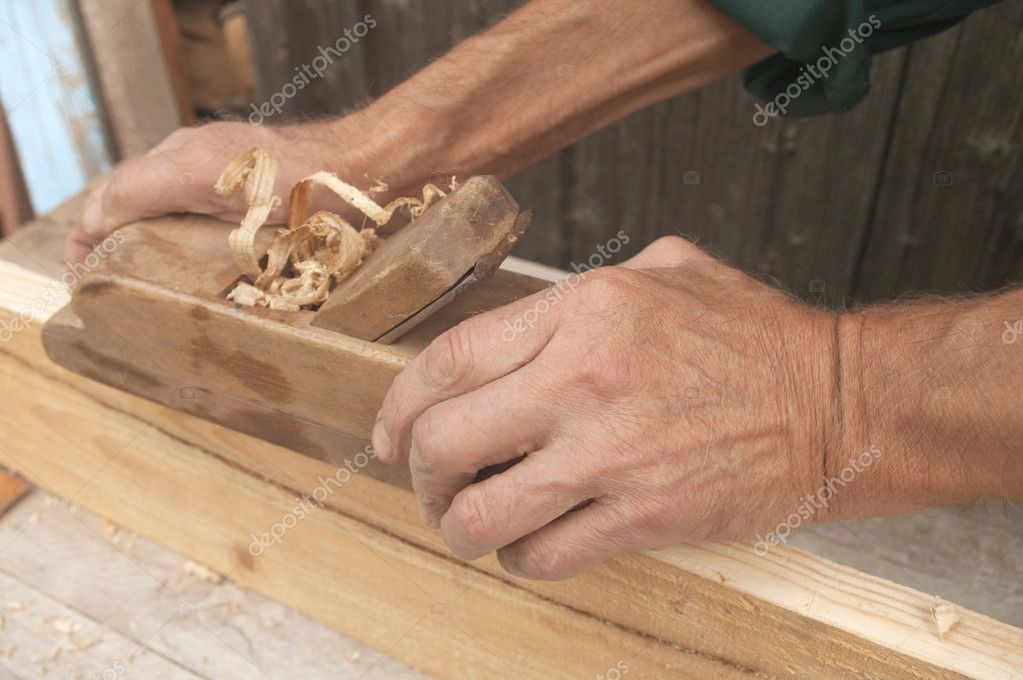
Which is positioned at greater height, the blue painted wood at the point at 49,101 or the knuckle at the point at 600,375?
the knuckle at the point at 600,375

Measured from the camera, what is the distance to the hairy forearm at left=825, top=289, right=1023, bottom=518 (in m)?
0.69

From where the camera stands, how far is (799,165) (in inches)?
66.8

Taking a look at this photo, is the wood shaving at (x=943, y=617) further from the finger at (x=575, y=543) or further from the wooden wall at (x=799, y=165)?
the wooden wall at (x=799, y=165)

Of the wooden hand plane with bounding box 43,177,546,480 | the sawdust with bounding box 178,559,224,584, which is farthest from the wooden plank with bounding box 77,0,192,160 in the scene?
the sawdust with bounding box 178,559,224,584

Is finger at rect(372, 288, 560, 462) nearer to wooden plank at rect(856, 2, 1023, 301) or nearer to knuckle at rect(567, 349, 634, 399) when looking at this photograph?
knuckle at rect(567, 349, 634, 399)

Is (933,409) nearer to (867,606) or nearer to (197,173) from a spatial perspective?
(867,606)

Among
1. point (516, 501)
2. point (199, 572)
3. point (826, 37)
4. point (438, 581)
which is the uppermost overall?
point (826, 37)

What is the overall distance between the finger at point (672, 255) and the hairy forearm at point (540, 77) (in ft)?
1.18

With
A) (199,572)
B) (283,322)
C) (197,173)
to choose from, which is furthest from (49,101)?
(283,322)

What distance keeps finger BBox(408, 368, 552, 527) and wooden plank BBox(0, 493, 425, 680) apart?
15.4 inches

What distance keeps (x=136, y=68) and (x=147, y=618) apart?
5.20 feet

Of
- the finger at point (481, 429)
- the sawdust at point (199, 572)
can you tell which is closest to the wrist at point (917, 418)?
the finger at point (481, 429)

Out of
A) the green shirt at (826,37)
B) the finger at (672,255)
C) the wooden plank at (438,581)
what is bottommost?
the wooden plank at (438,581)

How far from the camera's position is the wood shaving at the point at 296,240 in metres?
0.90
